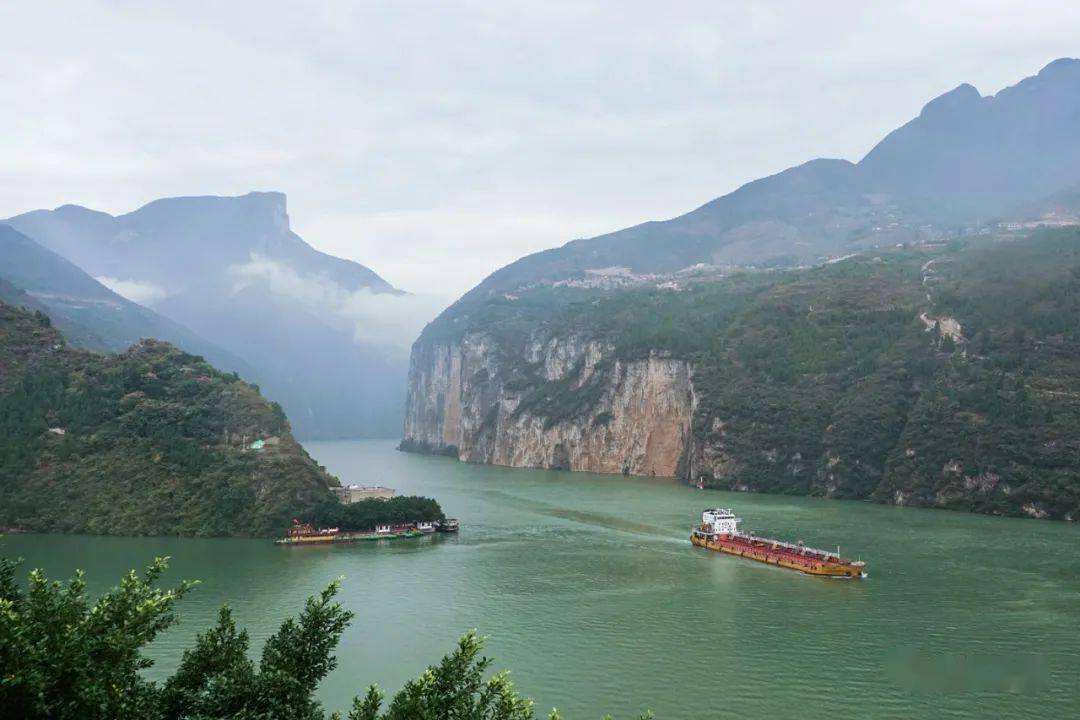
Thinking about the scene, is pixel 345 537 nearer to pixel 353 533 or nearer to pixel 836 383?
pixel 353 533

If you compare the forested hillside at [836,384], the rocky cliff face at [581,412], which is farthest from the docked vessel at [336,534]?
the rocky cliff face at [581,412]

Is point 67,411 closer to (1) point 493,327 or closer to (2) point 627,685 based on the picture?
(2) point 627,685

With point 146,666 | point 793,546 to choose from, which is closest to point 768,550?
point 793,546

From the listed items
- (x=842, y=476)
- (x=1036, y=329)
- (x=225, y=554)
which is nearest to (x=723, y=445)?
(x=842, y=476)

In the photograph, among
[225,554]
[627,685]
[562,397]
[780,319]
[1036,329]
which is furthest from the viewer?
[562,397]

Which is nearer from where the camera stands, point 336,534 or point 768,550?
point 768,550

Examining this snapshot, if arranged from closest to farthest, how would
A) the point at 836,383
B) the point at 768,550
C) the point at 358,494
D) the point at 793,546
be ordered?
the point at 793,546, the point at 768,550, the point at 358,494, the point at 836,383
